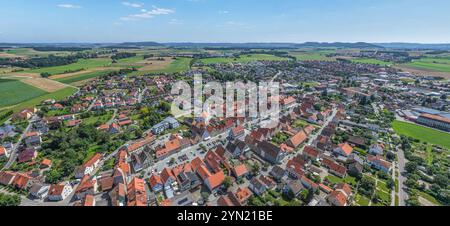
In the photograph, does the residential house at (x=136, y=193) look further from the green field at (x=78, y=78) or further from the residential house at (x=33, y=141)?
the green field at (x=78, y=78)

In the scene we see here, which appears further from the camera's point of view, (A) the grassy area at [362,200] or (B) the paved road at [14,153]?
(B) the paved road at [14,153]

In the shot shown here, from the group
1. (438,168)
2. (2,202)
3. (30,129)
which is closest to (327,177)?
(438,168)

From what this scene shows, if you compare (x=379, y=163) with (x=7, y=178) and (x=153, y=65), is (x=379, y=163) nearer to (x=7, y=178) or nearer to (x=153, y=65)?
(x=7, y=178)

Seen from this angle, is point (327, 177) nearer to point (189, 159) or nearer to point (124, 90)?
point (189, 159)

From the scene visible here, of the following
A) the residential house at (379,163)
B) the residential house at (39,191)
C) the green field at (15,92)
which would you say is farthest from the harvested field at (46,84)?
the residential house at (379,163)

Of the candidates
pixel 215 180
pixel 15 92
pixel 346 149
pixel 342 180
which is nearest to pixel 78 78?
pixel 15 92

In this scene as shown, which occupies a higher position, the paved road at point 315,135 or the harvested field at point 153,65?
the harvested field at point 153,65

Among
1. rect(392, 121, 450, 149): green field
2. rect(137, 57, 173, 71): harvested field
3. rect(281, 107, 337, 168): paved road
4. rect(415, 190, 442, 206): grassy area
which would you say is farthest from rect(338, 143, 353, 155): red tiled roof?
rect(137, 57, 173, 71): harvested field
